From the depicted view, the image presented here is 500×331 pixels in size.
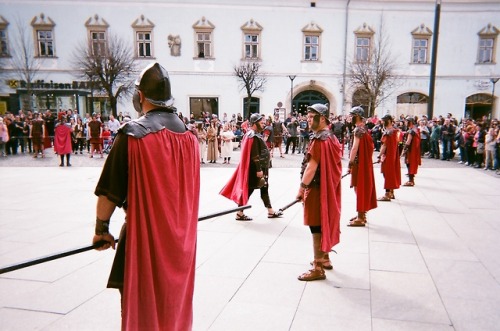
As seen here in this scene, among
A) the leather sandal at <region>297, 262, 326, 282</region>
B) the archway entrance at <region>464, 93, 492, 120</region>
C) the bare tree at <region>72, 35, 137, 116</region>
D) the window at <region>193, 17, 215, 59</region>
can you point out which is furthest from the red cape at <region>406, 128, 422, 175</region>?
the archway entrance at <region>464, 93, 492, 120</region>

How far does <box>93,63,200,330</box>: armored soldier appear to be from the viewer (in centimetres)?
220

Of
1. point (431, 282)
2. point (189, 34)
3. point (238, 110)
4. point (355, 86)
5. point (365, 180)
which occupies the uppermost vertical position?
point (189, 34)

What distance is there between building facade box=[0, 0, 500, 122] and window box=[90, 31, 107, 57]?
4.1 inches

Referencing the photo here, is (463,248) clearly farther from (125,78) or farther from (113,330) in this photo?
(125,78)

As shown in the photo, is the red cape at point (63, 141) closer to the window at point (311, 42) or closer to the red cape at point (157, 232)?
the red cape at point (157, 232)

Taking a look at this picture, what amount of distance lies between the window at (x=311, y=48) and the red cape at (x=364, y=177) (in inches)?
804

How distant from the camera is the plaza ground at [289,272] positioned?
10.4 ft

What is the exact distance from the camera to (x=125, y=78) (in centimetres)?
2397

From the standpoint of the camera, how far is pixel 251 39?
24969 mm

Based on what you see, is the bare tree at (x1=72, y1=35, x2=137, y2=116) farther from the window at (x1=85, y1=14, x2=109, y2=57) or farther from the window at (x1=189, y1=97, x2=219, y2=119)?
the window at (x1=189, y1=97, x2=219, y2=119)

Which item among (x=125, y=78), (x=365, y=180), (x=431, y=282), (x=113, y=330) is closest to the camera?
(x=113, y=330)

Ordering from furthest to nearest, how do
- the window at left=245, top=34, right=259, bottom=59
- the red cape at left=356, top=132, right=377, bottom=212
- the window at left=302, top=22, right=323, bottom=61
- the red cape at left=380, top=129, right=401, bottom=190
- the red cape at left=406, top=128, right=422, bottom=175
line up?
the window at left=245, top=34, right=259, bottom=59
the window at left=302, top=22, right=323, bottom=61
the red cape at left=406, top=128, right=422, bottom=175
the red cape at left=380, top=129, right=401, bottom=190
the red cape at left=356, top=132, right=377, bottom=212

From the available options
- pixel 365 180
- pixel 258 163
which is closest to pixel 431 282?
pixel 365 180

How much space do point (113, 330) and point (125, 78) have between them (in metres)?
23.2
